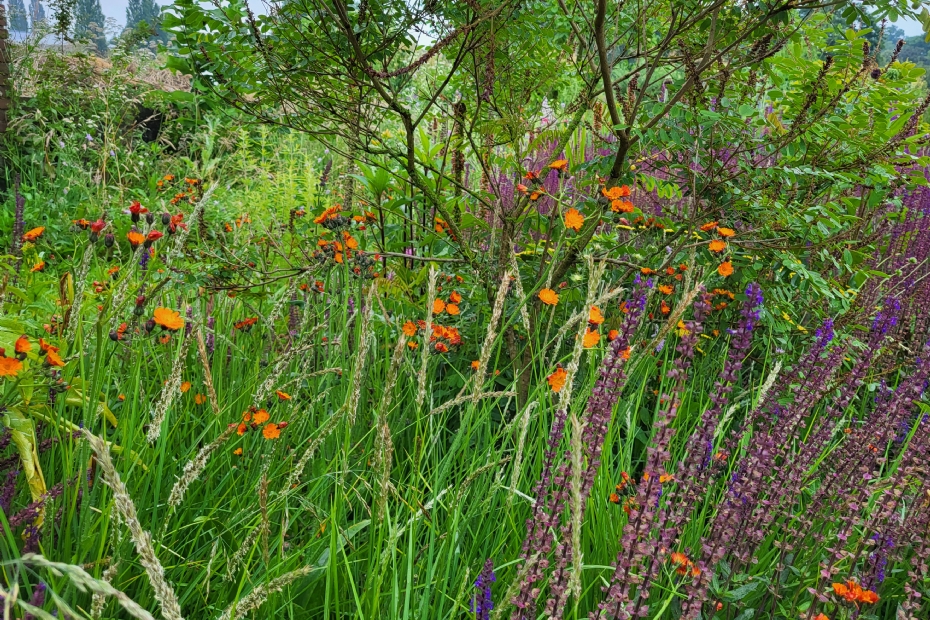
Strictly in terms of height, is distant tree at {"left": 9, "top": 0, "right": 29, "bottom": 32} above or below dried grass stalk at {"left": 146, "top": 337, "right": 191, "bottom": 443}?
above

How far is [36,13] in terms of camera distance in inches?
423

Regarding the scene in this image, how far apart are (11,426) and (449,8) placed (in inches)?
67.3

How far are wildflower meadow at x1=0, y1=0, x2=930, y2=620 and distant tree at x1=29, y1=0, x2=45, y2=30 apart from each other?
7.16 metres

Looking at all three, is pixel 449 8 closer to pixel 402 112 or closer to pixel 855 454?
pixel 402 112

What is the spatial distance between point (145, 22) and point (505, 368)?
218 inches

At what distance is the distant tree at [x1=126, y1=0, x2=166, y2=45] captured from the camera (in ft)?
18.9

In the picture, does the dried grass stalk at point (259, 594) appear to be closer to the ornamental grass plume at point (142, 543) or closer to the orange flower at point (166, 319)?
the ornamental grass plume at point (142, 543)

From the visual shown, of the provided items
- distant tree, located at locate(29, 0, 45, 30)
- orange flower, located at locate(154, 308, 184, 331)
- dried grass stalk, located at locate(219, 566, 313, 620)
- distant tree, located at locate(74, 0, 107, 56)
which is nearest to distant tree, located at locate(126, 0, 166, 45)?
distant tree, located at locate(74, 0, 107, 56)

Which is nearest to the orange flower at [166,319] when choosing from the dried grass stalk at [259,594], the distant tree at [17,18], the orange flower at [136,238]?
the orange flower at [136,238]

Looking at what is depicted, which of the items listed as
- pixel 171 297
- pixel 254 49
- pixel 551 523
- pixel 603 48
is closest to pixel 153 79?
pixel 171 297

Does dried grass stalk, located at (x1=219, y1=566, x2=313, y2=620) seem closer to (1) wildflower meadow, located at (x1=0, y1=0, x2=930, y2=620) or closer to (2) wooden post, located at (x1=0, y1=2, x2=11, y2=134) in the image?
(1) wildflower meadow, located at (x1=0, y1=0, x2=930, y2=620)

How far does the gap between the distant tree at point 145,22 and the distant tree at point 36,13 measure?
1.07 metres

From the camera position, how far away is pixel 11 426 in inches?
52.4

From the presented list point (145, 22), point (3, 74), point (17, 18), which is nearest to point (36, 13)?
point (17, 18)
